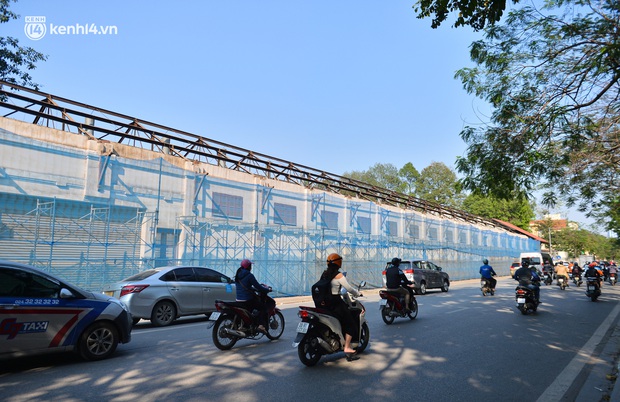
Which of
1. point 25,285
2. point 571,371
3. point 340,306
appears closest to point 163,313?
point 25,285

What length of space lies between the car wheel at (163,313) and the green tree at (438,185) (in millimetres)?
57854

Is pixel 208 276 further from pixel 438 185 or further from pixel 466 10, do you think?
pixel 438 185

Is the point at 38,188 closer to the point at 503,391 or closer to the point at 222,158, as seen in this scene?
the point at 222,158

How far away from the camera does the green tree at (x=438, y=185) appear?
65.2 m

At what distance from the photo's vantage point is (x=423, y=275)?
21828 mm

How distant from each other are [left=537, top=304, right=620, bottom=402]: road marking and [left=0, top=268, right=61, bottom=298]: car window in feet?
21.4

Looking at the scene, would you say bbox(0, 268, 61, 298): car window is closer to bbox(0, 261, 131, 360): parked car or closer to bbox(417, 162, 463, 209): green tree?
bbox(0, 261, 131, 360): parked car

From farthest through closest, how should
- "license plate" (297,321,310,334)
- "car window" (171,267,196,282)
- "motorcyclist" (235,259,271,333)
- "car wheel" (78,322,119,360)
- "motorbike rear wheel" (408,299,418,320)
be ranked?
"motorbike rear wheel" (408,299,418,320) < "car window" (171,267,196,282) < "motorcyclist" (235,259,271,333) < "car wheel" (78,322,119,360) < "license plate" (297,321,310,334)

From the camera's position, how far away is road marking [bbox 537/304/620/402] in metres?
5.14

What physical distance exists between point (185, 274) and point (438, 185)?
59560 mm

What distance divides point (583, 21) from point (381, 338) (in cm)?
766

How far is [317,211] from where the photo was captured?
27.3m

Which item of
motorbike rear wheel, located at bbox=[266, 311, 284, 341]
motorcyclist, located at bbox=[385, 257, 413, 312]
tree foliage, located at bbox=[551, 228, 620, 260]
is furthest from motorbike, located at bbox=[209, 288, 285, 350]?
tree foliage, located at bbox=[551, 228, 620, 260]

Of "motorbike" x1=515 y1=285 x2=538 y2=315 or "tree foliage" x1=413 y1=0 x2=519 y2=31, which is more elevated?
"tree foliage" x1=413 y1=0 x2=519 y2=31
